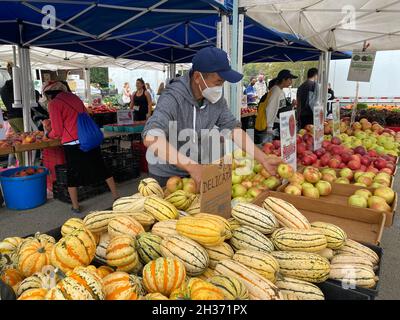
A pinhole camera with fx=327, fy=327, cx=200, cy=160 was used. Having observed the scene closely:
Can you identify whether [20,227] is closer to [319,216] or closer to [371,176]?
[319,216]

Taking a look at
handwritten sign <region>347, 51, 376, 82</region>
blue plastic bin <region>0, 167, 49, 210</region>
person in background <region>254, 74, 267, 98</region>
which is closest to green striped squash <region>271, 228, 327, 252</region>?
blue plastic bin <region>0, 167, 49, 210</region>

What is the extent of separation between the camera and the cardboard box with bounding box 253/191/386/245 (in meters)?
2.09

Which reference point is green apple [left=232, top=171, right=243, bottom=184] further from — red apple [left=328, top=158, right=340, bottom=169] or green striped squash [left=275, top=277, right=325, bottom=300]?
green striped squash [left=275, top=277, right=325, bottom=300]

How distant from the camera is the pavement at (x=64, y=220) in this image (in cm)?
327

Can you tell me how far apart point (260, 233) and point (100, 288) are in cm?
80

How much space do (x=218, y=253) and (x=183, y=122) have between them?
131 centimetres

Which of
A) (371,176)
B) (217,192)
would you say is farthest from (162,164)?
(371,176)

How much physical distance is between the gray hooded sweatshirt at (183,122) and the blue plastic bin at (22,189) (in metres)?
3.36

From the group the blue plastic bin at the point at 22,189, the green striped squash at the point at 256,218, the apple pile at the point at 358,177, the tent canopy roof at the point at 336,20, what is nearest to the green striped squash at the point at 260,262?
the green striped squash at the point at 256,218

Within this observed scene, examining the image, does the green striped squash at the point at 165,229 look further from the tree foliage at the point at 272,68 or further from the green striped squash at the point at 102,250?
the tree foliage at the point at 272,68

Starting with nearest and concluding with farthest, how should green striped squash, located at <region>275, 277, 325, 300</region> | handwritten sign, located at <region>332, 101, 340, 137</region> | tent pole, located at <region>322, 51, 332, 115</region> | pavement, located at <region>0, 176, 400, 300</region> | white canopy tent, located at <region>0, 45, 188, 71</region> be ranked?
green striped squash, located at <region>275, 277, 325, 300</region>, pavement, located at <region>0, 176, 400, 300</region>, handwritten sign, located at <region>332, 101, 340, 137</region>, tent pole, located at <region>322, 51, 332, 115</region>, white canopy tent, located at <region>0, 45, 188, 71</region>

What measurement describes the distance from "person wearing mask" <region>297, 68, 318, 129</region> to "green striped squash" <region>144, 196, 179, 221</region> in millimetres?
6526

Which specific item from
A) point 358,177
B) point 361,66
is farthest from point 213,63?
point 361,66

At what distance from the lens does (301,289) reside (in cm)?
127
